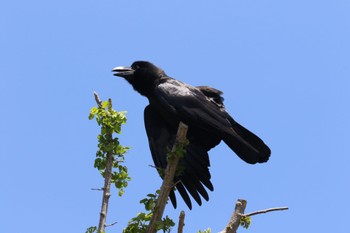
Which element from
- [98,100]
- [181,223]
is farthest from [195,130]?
[181,223]

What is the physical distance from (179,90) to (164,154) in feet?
2.89

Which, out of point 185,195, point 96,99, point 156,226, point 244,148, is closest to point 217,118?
point 244,148

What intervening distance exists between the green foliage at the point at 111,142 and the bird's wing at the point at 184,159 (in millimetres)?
918

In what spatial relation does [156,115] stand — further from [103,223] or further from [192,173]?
[103,223]

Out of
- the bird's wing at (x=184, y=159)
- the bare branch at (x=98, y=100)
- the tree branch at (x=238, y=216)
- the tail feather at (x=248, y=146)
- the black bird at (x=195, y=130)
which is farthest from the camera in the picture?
the tail feather at (x=248, y=146)

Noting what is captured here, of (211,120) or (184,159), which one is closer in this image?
(184,159)

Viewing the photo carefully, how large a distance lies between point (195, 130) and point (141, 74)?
4.96 ft

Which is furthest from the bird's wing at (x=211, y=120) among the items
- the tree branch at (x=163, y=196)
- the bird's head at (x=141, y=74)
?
the tree branch at (x=163, y=196)

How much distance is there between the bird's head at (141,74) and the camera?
10008 mm

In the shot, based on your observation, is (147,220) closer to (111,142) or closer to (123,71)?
(111,142)

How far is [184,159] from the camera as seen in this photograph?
27.9ft

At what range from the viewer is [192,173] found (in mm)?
8438

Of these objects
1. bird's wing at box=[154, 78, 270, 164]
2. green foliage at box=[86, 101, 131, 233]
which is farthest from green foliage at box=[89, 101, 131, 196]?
bird's wing at box=[154, 78, 270, 164]

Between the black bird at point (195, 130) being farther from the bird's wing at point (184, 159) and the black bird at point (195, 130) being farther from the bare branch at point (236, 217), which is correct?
the bare branch at point (236, 217)
